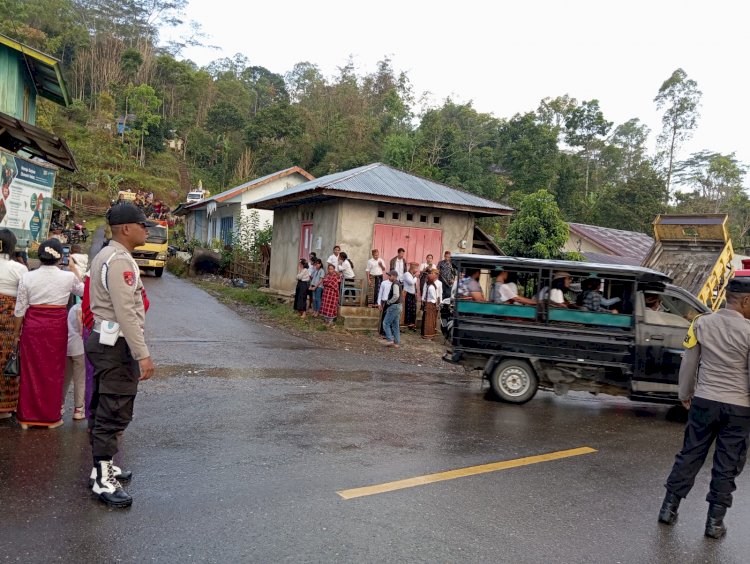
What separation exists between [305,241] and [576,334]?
39.5ft

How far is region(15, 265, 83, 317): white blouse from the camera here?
558 cm

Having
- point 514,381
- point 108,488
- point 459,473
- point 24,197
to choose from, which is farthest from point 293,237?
point 108,488

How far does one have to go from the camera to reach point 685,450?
4488 mm

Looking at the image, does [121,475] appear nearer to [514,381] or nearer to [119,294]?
[119,294]

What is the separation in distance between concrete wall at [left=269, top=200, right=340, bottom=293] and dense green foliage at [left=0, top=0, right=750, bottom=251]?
15.8m

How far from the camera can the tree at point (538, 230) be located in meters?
22.4

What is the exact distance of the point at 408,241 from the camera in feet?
55.7

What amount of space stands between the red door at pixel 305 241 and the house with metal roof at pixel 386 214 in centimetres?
3

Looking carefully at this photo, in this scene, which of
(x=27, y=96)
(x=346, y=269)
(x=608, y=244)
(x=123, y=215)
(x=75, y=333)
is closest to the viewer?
(x=123, y=215)

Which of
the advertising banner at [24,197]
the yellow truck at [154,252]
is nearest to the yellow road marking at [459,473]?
the advertising banner at [24,197]

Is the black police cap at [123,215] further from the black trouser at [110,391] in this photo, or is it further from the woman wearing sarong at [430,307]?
the woman wearing sarong at [430,307]

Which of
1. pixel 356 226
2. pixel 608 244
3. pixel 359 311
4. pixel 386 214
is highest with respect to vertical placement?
pixel 608 244

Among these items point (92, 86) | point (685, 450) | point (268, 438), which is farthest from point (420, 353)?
point (92, 86)

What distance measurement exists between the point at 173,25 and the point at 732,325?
8060 centimetres
